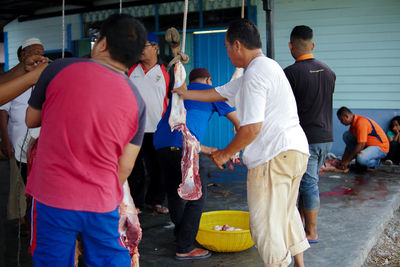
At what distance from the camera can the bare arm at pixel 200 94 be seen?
339 cm

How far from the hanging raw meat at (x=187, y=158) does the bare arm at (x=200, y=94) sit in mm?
58

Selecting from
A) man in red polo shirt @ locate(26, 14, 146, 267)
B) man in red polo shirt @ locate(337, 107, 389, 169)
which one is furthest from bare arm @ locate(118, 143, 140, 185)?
man in red polo shirt @ locate(337, 107, 389, 169)

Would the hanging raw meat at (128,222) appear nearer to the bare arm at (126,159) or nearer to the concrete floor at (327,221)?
the bare arm at (126,159)

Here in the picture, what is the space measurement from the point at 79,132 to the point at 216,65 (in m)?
7.34

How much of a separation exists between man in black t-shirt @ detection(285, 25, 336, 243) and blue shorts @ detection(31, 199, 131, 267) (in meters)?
2.39

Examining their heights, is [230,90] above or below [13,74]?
below

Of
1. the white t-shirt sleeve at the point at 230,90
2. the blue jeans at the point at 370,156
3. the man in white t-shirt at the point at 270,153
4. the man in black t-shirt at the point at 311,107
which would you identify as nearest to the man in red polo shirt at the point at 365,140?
the blue jeans at the point at 370,156

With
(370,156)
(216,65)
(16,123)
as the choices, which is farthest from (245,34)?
(216,65)

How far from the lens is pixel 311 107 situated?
13.6 ft

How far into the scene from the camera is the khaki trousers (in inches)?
114

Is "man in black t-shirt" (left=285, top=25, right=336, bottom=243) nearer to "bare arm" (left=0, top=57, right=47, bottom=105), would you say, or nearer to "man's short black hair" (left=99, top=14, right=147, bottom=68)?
"man's short black hair" (left=99, top=14, right=147, bottom=68)

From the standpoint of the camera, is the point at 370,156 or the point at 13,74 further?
the point at 370,156

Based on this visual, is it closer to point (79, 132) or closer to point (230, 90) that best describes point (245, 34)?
point (230, 90)

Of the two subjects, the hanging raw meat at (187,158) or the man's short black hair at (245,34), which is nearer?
the man's short black hair at (245,34)
